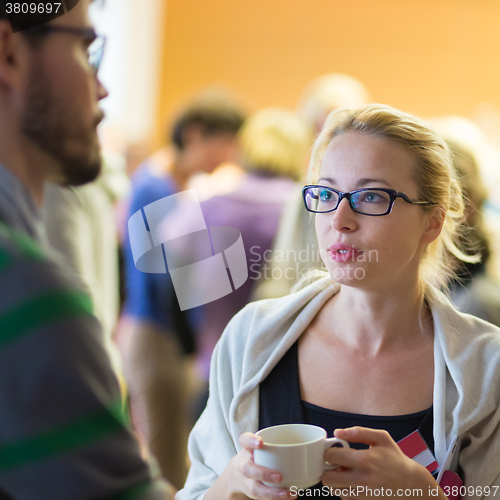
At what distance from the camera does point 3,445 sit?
1.47 feet

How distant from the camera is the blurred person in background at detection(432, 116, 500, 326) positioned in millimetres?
1131

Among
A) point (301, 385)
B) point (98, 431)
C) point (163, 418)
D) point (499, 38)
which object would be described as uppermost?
point (499, 38)

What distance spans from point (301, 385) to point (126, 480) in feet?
1.90

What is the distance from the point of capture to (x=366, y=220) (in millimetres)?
934

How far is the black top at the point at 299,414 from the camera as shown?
951 millimetres

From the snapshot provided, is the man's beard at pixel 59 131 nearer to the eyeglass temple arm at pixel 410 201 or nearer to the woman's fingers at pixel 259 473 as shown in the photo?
the woman's fingers at pixel 259 473

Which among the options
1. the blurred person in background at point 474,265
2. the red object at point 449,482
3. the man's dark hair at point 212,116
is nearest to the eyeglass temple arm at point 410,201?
the blurred person in background at point 474,265

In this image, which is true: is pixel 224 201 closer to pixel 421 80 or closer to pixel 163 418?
pixel 163 418

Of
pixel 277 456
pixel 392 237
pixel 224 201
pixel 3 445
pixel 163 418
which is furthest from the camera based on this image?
pixel 224 201

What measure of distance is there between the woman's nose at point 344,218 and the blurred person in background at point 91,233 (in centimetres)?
36

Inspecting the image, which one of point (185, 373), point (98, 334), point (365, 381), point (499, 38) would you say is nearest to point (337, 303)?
point (365, 381)

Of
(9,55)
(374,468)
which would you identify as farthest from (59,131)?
(374,468)

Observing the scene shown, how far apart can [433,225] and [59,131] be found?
2.40 feet

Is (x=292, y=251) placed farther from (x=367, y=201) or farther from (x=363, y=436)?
(x=363, y=436)
